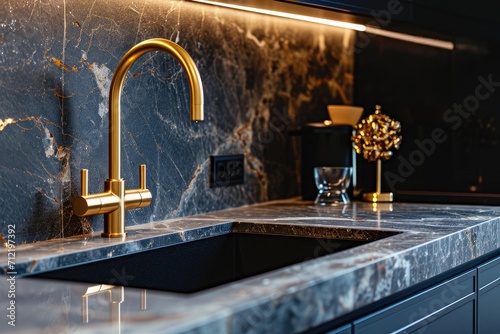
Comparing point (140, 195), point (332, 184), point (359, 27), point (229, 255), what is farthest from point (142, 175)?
point (359, 27)

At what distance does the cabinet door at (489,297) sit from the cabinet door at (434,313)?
0.04m

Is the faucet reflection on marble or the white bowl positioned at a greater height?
the white bowl

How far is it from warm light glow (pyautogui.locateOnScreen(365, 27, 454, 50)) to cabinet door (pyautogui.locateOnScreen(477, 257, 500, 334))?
0.73m

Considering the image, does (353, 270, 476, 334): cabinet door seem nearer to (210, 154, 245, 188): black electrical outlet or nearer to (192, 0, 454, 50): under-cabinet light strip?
(210, 154, 245, 188): black electrical outlet

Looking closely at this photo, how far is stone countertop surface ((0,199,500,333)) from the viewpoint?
0.90 m

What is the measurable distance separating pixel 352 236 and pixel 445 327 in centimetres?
27

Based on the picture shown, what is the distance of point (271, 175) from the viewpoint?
2318 mm

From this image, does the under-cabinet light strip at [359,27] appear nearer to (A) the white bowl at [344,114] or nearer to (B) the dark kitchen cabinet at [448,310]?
(A) the white bowl at [344,114]

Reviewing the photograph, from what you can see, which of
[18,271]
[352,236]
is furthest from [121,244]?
[352,236]

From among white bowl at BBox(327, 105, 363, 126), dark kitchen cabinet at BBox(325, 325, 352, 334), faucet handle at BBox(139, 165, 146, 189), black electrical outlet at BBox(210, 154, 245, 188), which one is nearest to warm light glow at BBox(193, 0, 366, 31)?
white bowl at BBox(327, 105, 363, 126)

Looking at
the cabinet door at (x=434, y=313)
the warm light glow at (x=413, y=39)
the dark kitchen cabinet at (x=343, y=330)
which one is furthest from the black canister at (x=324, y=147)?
the dark kitchen cabinet at (x=343, y=330)

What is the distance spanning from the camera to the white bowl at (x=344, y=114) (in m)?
2.35

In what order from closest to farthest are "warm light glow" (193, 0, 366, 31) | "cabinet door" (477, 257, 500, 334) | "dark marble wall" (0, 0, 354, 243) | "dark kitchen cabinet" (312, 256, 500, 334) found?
"dark kitchen cabinet" (312, 256, 500, 334)
"dark marble wall" (0, 0, 354, 243)
"cabinet door" (477, 257, 500, 334)
"warm light glow" (193, 0, 366, 31)

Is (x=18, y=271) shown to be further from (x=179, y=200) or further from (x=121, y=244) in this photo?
(x=179, y=200)
